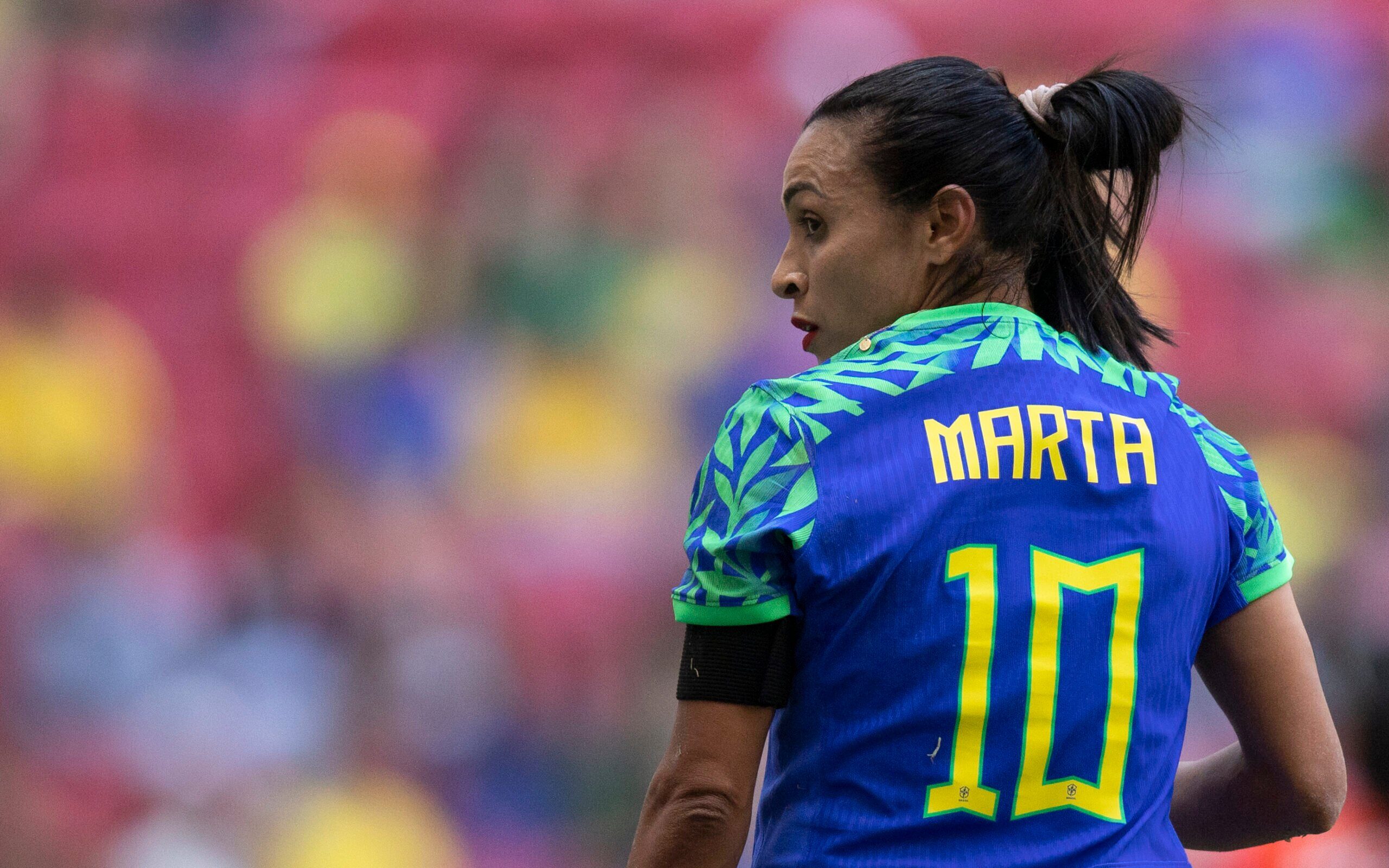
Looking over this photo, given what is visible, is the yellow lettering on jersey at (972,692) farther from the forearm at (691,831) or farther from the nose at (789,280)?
the nose at (789,280)

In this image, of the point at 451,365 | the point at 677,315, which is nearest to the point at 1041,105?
Answer: the point at 677,315

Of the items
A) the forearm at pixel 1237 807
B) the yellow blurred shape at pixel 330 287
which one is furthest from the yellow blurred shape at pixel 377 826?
the forearm at pixel 1237 807

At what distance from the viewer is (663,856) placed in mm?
1111

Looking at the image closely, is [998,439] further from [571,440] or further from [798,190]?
[571,440]

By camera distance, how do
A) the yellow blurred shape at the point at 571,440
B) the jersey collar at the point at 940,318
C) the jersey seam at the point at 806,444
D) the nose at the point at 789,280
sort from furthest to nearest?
the yellow blurred shape at the point at 571,440 < the nose at the point at 789,280 < the jersey collar at the point at 940,318 < the jersey seam at the point at 806,444

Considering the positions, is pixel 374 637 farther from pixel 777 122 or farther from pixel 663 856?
pixel 663 856

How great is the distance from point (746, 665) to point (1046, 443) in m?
0.32

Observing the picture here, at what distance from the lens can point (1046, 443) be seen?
1.14 metres

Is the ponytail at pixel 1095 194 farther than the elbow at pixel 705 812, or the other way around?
the ponytail at pixel 1095 194

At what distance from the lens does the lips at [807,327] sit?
134cm

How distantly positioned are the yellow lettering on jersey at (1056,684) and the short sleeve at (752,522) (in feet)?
0.68

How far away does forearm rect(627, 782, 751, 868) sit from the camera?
1099mm

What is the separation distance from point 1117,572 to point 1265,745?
339 millimetres

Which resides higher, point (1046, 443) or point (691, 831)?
point (1046, 443)
